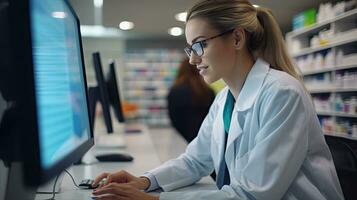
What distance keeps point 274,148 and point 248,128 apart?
0.15m

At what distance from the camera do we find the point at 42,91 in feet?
1.86

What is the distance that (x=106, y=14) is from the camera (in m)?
5.27

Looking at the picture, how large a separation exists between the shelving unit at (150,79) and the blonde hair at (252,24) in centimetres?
731

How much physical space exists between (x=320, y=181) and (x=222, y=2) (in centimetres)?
55

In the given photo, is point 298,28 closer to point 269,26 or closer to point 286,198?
point 269,26

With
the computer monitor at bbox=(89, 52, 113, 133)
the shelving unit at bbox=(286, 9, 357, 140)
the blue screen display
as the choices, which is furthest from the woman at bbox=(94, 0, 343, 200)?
the shelving unit at bbox=(286, 9, 357, 140)

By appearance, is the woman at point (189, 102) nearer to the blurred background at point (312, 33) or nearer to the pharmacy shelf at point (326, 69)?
the blurred background at point (312, 33)

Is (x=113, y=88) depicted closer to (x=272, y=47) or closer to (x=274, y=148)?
(x=272, y=47)

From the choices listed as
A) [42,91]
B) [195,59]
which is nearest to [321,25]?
[195,59]

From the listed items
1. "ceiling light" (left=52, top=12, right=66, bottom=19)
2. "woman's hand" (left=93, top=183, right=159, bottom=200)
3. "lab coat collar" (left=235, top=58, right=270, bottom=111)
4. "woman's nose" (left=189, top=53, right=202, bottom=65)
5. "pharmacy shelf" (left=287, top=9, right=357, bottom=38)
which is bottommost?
"woman's hand" (left=93, top=183, right=159, bottom=200)

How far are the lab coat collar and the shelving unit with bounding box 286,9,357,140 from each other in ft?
9.71

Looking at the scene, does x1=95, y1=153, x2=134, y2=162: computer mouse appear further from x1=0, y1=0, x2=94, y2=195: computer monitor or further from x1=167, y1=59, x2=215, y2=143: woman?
x1=167, y1=59, x2=215, y2=143: woman

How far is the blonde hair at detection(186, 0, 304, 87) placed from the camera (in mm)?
1046

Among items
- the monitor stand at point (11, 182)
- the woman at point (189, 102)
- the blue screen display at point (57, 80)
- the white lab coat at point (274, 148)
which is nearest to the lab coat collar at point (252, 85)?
the white lab coat at point (274, 148)
